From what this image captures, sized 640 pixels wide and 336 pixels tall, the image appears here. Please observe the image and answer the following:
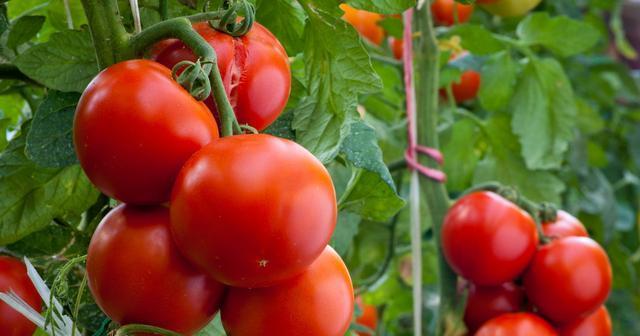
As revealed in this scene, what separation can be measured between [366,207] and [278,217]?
256mm

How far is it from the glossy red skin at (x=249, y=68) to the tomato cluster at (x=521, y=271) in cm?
46

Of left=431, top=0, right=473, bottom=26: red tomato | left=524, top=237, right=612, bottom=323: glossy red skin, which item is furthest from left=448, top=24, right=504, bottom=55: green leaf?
left=524, top=237, right=612, bottom=323: glossy red skin

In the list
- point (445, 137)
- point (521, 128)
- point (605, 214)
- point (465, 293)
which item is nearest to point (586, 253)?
point (465, 293)

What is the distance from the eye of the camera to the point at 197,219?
41 cm

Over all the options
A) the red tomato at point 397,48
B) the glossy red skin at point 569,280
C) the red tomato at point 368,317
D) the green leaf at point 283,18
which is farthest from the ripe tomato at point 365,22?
the green leaf at point 283,18

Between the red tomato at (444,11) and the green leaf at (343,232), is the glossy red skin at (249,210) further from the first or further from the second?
the red tomato at (444,11)

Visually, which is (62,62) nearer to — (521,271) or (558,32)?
(521,271)

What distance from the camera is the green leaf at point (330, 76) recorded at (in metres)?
0.55

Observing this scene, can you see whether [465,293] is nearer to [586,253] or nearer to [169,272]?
[586,253]

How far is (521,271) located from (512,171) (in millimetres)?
281

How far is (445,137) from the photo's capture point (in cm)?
126

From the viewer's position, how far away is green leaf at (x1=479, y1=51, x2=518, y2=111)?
1205 mm

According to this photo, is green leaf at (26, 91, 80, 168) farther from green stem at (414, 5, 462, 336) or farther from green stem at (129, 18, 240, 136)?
green stem at (414, 5, 462, 336)

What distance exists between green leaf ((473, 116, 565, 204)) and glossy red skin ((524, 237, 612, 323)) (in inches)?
10.3
